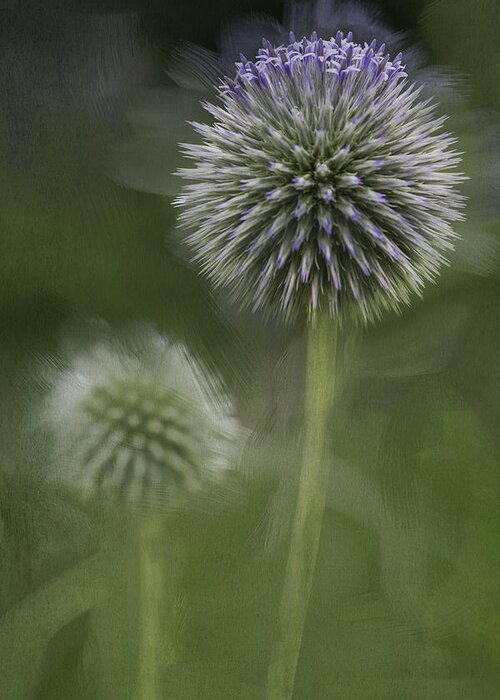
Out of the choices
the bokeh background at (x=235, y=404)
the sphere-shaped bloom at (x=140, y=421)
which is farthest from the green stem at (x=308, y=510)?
the sphere-shaped bloom at (x=140, y=421)

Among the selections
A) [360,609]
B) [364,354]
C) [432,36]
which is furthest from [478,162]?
[360,609]

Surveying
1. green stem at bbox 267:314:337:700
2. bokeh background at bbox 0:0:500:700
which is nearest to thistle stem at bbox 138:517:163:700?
bokeh background at bbox 0:0:500:700

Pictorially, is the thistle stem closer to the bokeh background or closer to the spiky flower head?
the bokeh background

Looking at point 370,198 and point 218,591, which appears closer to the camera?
point 370,198

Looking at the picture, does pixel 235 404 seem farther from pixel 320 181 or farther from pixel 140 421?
pixel 320 181

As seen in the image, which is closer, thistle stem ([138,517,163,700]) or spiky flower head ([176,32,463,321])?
spiky flower head ([176,32,463,321])

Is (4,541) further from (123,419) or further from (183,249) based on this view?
(183,249)
